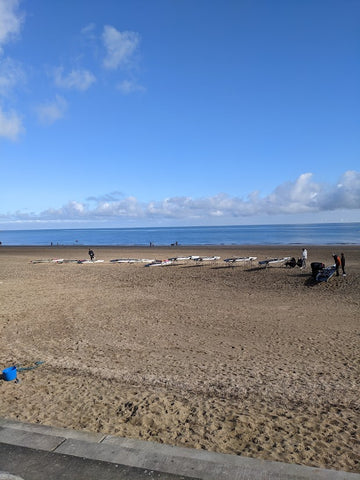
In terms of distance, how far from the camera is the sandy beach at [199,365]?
17.1 feet

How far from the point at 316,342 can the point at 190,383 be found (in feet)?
15.3

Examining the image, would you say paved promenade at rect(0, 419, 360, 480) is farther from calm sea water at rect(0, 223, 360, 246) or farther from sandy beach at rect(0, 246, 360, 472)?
calm sea water at rect(0, 223, 360, 246)

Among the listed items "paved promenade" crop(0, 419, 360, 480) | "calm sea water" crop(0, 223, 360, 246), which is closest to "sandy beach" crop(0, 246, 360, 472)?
"paved promenade" crop(0, 419, 360, 480)

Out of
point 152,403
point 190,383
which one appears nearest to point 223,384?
point 190,383

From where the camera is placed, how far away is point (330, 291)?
1648 centimetres

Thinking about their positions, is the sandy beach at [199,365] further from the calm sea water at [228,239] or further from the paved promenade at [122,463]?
the calm sea water at [228,239]

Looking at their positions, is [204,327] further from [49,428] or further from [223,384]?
[49,428]

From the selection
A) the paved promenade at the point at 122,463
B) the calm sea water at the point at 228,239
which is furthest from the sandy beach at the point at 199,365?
the calm sea water at the point at 228,239

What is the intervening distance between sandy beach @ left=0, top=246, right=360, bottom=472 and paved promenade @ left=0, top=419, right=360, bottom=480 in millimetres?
606

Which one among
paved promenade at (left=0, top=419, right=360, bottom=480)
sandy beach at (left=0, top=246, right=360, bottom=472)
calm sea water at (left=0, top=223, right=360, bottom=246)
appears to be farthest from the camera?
calm sea water at (left=0, top=223, right=360, bottom=246)

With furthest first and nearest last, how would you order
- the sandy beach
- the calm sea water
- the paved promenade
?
1. the calm sea water
2. the sandy beach
3. the paved promenade

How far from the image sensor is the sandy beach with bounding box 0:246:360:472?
5207 mm

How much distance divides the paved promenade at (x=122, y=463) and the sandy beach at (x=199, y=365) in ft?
1.99

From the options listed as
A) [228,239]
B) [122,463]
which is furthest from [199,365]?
[228,239]
